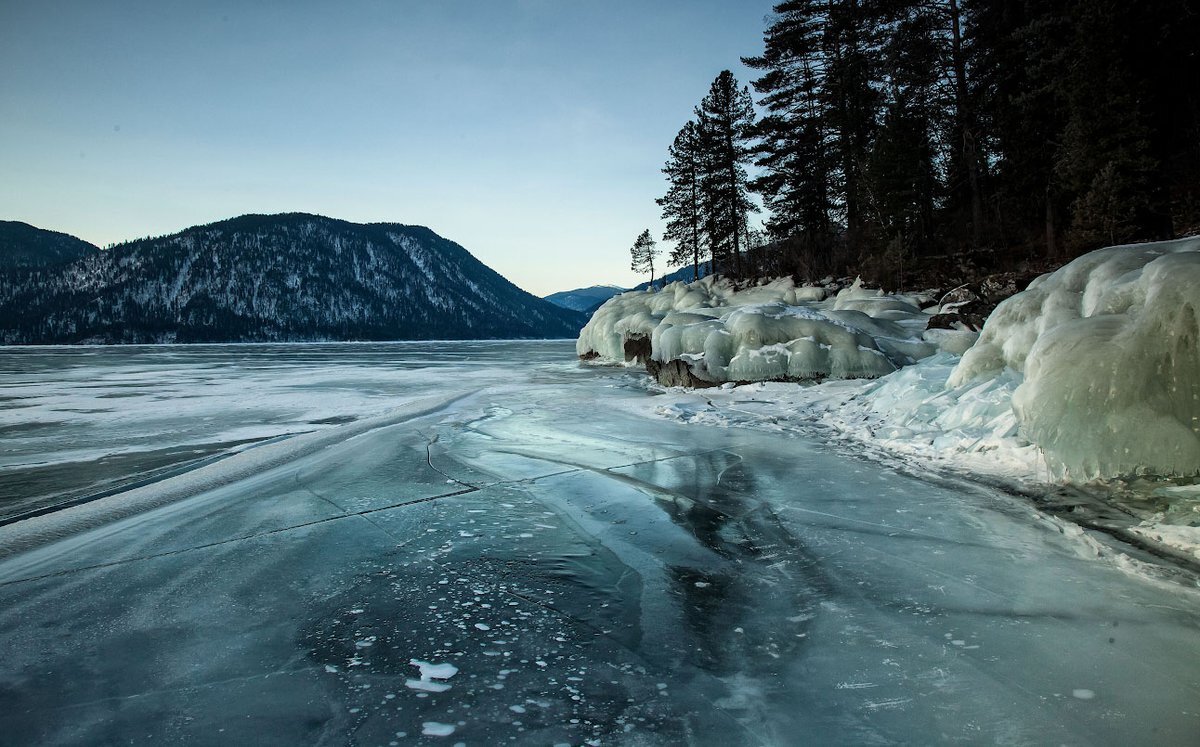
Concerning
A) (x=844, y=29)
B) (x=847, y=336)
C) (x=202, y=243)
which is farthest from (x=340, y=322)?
(x=847, y=336)

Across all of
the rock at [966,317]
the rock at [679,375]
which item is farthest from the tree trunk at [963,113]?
the rock at [679,375]

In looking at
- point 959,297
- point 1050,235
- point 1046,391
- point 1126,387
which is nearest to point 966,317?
point 959,297

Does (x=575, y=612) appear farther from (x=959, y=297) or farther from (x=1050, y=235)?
(x=1050, y=235)

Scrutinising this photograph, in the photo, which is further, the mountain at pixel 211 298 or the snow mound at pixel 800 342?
the mountain at pixel 211 298

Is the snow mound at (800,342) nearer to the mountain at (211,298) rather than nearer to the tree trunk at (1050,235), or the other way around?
the tree trunk at (1050,235)

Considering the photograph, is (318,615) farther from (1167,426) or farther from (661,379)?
(661,379)

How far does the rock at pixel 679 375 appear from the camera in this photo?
13578 mm

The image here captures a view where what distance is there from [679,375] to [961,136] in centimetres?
1968

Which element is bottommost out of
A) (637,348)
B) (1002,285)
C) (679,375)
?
(679,375)

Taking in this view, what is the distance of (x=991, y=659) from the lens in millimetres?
2379

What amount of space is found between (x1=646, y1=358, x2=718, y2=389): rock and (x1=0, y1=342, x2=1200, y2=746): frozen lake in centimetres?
763

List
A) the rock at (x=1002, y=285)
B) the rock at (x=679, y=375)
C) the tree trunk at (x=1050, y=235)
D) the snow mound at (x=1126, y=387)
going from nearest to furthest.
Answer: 1. the snow mound at (x=1126, y=387)
2. the rock at (x=679, y=375)
3. the rock at (x=1002, y=285)
4. the tree trunk at (x=1050, y=235)

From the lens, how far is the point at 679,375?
14164 millimetres

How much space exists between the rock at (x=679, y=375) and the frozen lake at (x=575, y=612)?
25.0 feet
